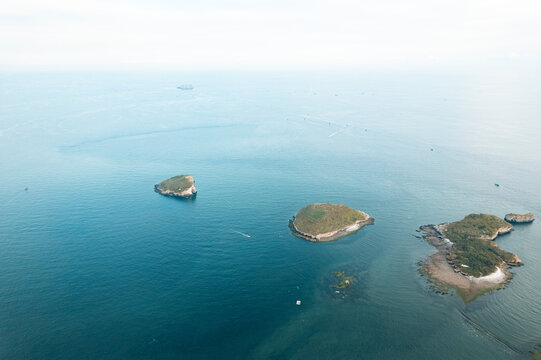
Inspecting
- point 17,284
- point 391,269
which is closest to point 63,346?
point 17,284

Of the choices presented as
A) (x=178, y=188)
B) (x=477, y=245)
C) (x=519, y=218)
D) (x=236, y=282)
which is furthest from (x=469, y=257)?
(x=178, y=188)

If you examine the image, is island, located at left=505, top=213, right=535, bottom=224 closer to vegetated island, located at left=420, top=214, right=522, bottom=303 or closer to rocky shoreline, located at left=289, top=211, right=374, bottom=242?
vegetated island, located at left=420, top=214, right=522, bottom=303

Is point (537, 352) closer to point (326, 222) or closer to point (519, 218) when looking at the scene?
point (326, 222)

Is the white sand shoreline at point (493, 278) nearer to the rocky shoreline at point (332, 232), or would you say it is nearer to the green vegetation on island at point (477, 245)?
the green vegetation on island at point (477, 245)

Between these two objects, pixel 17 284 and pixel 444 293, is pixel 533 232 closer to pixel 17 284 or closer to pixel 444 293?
pixel 444 293

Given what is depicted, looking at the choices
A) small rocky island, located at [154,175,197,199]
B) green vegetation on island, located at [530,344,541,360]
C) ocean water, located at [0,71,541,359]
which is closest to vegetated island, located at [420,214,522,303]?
ocean water, located at [0,71,541,359]
